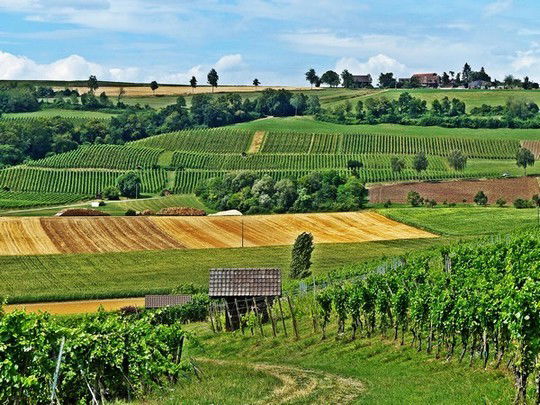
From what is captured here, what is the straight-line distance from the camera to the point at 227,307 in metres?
52.3

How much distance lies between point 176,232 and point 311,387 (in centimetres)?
7399

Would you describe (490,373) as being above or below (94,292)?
above

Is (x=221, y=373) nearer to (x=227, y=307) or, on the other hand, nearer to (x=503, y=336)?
(x=503, y=336)

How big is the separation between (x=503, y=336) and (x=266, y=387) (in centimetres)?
622

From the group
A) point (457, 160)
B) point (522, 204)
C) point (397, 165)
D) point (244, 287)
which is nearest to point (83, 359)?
point (244, 287)

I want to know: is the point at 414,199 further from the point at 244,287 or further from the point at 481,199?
the point at 244,287

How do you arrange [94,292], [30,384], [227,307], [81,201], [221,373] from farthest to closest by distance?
[81,201]
[94,292]
[227,307]
[221,373]
[30,384]

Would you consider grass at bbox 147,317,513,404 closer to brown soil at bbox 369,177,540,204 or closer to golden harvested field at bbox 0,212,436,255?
golden harvested field at bbox 0,212,436,255

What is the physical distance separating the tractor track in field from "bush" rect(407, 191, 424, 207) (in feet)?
307

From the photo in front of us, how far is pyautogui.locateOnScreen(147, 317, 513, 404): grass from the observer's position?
24.3 m

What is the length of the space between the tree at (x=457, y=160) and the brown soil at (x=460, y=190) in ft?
54.2

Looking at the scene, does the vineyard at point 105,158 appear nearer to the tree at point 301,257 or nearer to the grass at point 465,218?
the grass at point 465,218

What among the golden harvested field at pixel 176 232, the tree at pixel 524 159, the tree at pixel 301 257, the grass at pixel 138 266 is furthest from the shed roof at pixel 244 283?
the tree at pixel 524 159

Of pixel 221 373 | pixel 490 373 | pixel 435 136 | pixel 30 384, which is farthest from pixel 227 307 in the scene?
pixel 435 136
